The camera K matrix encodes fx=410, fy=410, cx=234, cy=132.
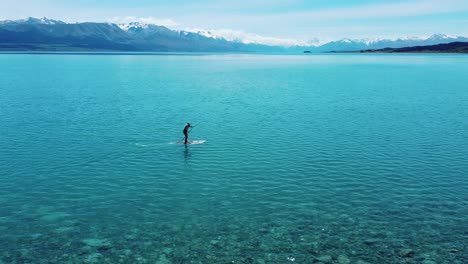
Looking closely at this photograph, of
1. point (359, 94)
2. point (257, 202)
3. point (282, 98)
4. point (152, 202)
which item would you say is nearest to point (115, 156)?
point (152, 202)

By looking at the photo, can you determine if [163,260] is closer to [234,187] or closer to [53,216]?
[53,216]

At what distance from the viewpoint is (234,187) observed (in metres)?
44.1

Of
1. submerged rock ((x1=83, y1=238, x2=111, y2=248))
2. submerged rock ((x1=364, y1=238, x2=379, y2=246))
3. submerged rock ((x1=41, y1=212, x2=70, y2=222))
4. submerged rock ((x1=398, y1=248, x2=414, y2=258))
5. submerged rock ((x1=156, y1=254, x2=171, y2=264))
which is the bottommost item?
submerged rock ((x1=156, y1=254, x2=171, y2=264))

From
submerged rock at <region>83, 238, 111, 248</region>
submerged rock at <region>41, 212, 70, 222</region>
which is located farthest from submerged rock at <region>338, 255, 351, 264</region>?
submerged rock at <region>41, 212, 70, 222</region>

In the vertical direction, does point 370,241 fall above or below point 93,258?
above

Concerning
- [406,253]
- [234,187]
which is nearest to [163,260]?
[234,187]

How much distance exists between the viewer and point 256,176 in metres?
47.5

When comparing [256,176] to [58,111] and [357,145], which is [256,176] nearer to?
[357,145]

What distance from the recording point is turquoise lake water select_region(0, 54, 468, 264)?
104 ft

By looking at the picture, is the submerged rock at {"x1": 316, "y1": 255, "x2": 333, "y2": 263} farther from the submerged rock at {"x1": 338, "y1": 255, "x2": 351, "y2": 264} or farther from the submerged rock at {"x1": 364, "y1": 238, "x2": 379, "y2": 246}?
the submerged rock at {"x1": 364, "y1": 238, "x2": 379, "y2": 246}

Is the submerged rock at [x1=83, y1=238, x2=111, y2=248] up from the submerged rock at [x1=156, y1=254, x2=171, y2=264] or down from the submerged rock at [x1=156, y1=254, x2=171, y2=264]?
up

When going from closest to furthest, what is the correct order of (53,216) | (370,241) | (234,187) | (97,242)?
(97,242) < (370,241) < (53,216) < (234,187)

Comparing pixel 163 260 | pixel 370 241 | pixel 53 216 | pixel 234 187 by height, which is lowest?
pixel 163 260

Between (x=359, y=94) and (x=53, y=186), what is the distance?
97.7 m
